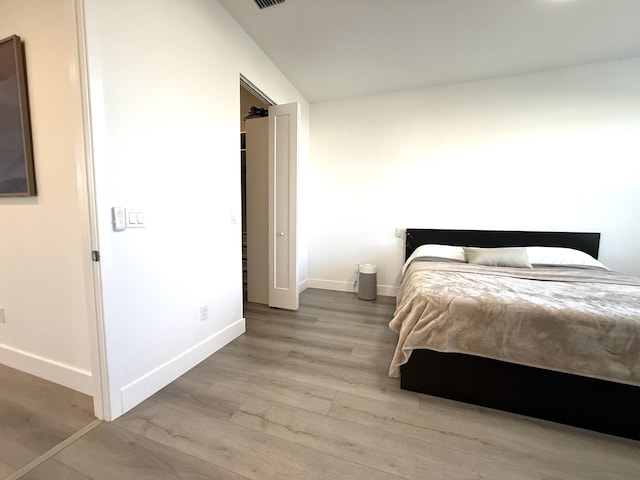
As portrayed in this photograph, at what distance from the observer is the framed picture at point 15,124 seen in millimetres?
1523

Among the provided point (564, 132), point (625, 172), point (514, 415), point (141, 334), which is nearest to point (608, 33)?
point (564, 132)

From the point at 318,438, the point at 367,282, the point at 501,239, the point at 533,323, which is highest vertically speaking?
the point at 501,239

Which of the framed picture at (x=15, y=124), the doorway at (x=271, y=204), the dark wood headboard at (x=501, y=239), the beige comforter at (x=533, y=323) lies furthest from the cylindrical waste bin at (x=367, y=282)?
the framed picture at (x=15, y=124)

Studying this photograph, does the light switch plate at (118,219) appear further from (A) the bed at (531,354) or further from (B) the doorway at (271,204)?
(A) the bed at (531,354)

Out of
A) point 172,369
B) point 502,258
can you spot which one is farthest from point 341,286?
point 172,369

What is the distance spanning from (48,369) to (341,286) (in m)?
3.08

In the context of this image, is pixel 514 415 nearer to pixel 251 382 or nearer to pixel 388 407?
pixel 388 407

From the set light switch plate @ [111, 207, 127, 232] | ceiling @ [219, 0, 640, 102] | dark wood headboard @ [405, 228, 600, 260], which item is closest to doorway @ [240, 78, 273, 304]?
ceiling @ [219, 0, 640, 102]

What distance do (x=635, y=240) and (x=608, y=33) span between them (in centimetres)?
213

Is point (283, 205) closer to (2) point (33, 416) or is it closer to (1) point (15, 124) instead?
(1) point (15, 124)

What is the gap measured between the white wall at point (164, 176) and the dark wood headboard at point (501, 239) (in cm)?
237

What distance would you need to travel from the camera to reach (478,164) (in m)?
3.26

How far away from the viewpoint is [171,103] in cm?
171

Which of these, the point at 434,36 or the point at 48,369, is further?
the point at 434,36
